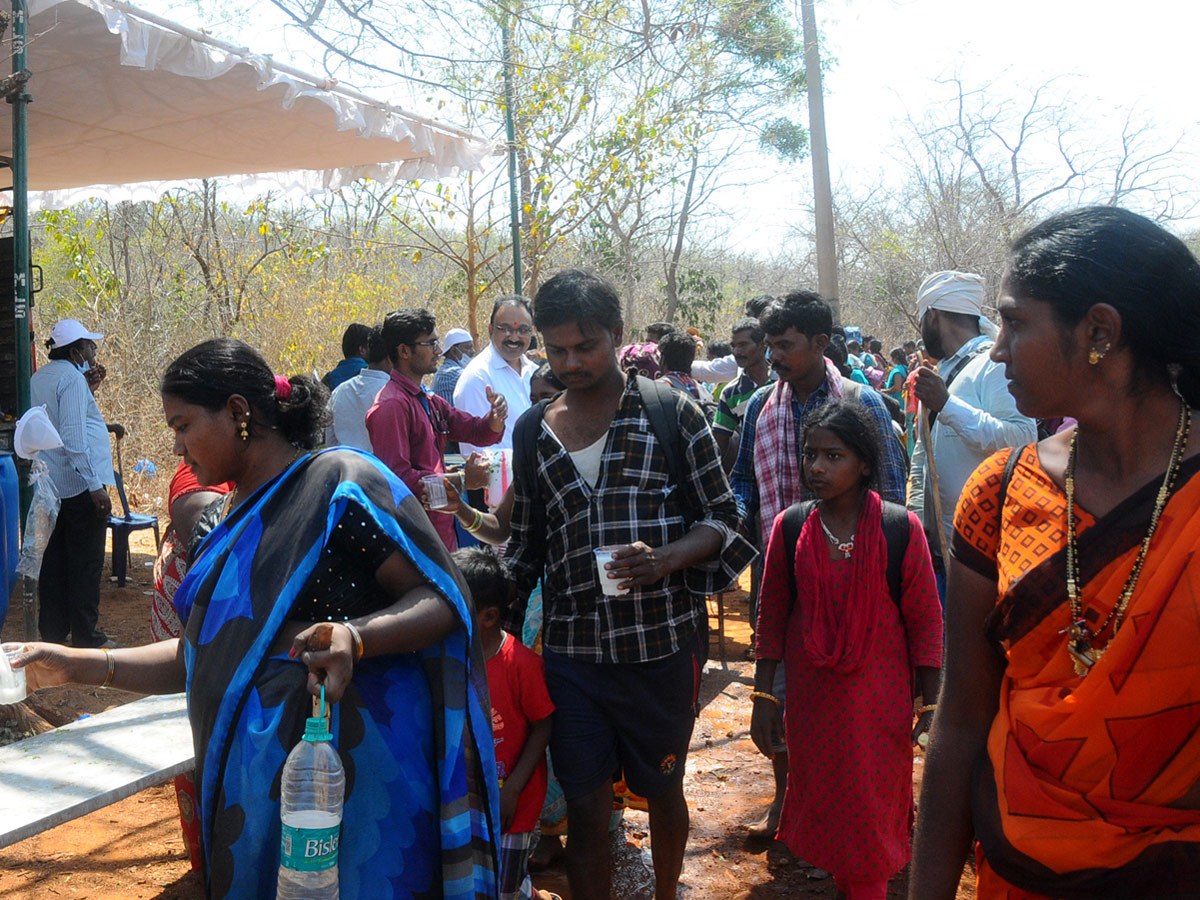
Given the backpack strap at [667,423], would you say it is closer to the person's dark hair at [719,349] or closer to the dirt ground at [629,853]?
the dirt ground at [629,853]

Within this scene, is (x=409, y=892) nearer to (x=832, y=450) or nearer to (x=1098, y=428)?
(x=1098, y=428)

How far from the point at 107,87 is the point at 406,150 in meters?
2.47

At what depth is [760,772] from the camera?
182 inches

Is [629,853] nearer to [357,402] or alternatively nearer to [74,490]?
[357,402]

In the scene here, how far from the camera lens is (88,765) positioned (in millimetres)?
3020

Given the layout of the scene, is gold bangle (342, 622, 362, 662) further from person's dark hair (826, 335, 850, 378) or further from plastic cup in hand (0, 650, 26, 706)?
person's dark hair (826, 335, 850, 378)

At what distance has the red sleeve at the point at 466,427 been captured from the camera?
16.4 feet

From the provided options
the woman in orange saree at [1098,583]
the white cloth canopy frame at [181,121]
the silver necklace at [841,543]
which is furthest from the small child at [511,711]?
the white cloth canopy frame at [181,121]

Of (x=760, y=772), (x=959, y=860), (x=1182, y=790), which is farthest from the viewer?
(x=760, y=772)

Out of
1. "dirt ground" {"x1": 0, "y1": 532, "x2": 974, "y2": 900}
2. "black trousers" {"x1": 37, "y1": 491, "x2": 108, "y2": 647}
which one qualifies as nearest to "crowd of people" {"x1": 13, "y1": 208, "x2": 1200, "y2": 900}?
"dirt ground" {"x1": 0, "y1": 532, "x2": 974, "y2": 900}

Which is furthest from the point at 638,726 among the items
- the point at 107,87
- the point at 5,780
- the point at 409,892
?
the point at 107,87

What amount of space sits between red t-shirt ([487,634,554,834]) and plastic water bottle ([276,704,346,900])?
1194 mm

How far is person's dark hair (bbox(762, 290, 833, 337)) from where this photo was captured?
3.86 meters

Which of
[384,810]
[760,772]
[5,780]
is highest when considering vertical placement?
[384,810]
